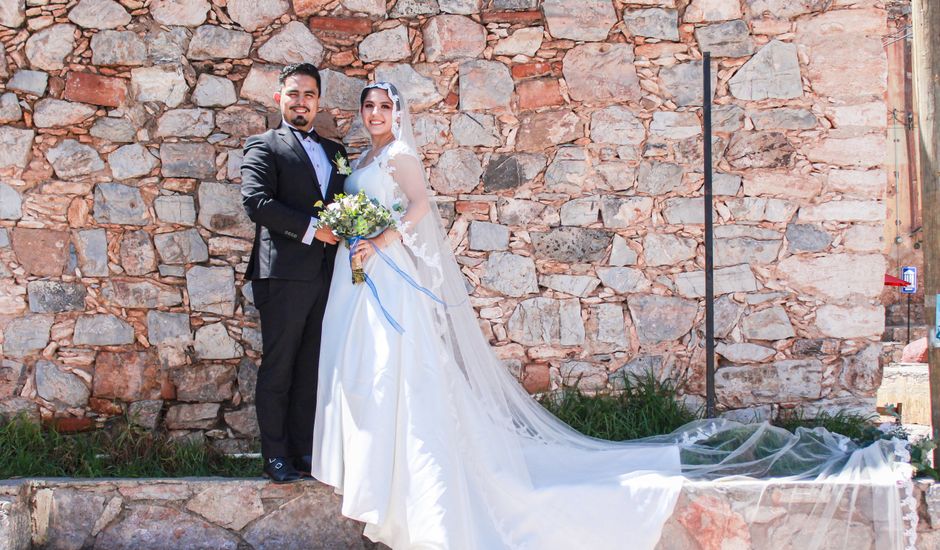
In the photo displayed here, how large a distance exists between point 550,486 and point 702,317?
63.4 inches

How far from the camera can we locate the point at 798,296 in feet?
14.8

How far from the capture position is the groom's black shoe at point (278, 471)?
3.62 meters

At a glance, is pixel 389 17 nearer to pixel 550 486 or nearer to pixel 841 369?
pixel 550 486

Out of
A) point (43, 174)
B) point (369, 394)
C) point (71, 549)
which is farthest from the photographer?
point (43, 174)

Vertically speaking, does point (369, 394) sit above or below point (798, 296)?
below

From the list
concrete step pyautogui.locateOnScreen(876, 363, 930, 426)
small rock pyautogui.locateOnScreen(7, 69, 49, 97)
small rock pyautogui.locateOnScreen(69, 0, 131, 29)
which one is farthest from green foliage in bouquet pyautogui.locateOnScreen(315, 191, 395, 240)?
concrete step pyautogui.locateOnScreen(876, 363, 930, 426)

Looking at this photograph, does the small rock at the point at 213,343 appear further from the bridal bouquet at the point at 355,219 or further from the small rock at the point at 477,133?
the small rock at the point at 477,133

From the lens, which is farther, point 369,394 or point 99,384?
point 99,384

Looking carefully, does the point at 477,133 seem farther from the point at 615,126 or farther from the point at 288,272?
the point at 288,272

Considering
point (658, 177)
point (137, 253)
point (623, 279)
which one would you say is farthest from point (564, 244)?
point (137, 253)

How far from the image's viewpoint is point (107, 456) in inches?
161

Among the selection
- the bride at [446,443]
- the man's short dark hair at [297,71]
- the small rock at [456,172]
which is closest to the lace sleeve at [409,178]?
the bride at [446,443]

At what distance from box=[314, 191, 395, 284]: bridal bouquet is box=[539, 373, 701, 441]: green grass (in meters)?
1.48

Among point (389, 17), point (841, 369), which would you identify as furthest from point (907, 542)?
point (389, 17)
